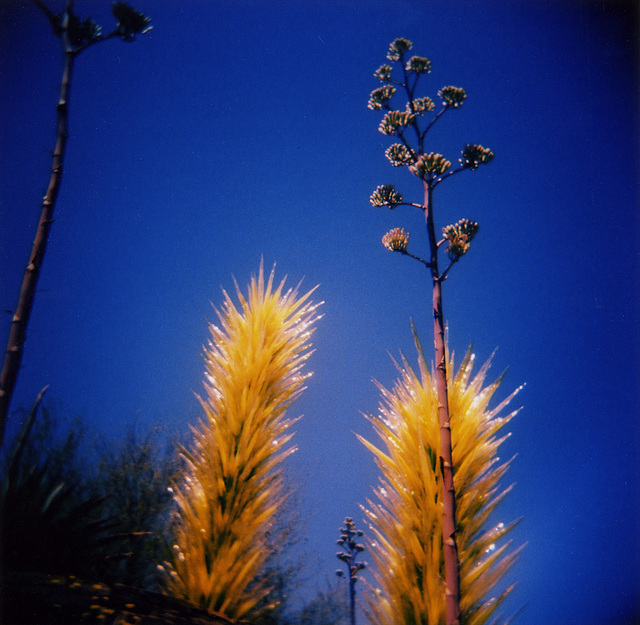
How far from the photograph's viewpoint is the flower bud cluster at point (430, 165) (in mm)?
2367

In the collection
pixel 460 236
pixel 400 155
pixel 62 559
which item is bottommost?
pixel 62 559

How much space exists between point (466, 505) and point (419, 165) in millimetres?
1861

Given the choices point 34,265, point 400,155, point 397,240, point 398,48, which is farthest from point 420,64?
point 34,265

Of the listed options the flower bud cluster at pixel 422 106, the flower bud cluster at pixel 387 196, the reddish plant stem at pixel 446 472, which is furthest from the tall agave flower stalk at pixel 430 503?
the flower bud cluster at pixel 422 106

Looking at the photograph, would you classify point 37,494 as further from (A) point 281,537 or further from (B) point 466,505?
(B) point 466,505

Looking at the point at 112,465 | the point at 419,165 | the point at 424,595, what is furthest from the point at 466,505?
the point at 112,465

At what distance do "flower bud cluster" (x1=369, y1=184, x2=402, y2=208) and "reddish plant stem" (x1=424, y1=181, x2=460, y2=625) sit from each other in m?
0.49

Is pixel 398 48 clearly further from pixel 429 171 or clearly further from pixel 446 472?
pixel 446 472

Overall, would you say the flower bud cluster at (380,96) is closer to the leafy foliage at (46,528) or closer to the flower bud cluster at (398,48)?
the flower bud cluster at (398,48)

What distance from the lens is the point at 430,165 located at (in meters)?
2.37

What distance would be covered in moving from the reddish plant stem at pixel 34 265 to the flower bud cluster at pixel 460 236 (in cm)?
202

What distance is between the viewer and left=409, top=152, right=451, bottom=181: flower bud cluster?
2.37 m

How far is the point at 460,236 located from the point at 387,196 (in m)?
0.59

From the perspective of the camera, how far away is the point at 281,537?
198 centimetres
